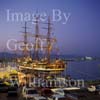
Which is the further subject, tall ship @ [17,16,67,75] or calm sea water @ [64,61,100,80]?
calm sea water @ [64,61,100,80]

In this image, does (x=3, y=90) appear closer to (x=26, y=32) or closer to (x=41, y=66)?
(x=26, y=32)

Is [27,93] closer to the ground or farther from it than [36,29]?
closer to the ground

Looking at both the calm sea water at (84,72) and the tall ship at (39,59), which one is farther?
the calm sea water at (84,72)

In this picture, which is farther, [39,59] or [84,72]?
[84,72]

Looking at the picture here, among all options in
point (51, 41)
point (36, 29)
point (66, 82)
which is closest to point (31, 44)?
point (36, 29)

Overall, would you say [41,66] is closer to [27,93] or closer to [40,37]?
[40,37]

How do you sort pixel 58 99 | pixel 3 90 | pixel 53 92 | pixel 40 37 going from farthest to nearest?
pixel 40 37 → pixel 3 90 → pixel 53 92 → pixel 58 99

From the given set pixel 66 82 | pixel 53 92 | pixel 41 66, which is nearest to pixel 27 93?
pixel 53 92

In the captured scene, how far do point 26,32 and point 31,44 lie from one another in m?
1.22

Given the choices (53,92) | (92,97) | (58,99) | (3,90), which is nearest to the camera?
(58,99)

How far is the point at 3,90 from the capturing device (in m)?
7.83

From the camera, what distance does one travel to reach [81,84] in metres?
9.03

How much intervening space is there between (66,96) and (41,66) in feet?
38.9

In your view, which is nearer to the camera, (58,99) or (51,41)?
(58,99)
